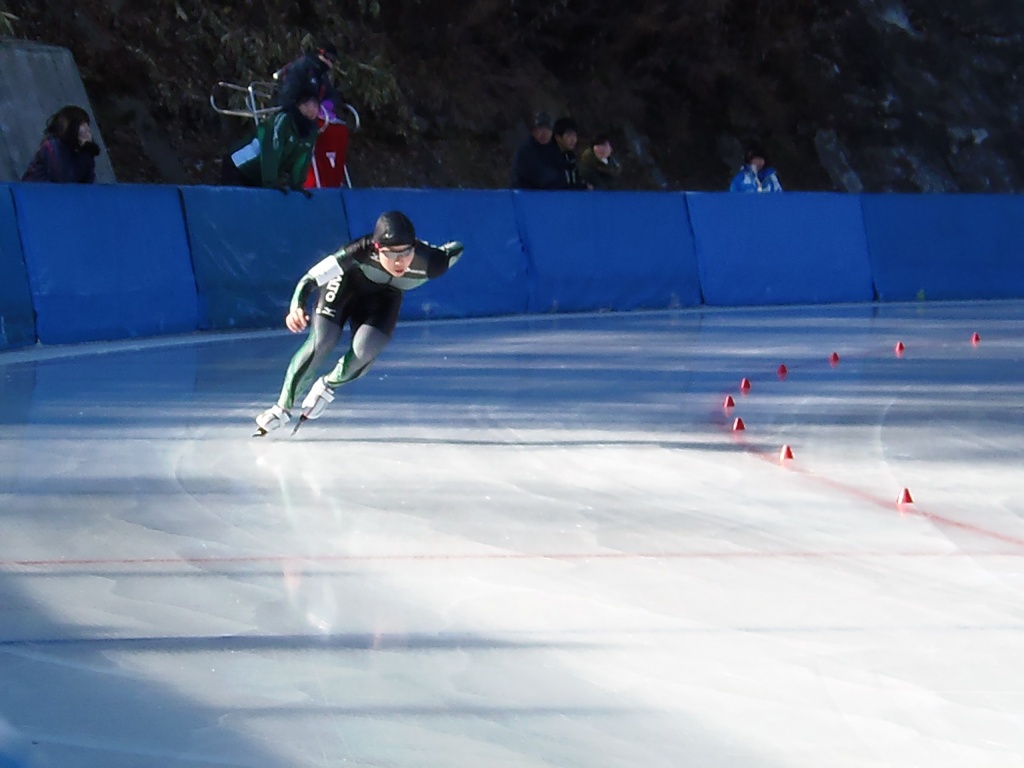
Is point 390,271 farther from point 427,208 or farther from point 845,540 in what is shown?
point 427,208

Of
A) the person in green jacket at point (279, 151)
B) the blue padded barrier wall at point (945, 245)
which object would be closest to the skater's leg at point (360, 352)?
the person in green jacket at point (279, 151)

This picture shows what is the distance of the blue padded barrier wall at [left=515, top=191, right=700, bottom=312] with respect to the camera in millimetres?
17531

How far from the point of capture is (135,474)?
22.9 ft

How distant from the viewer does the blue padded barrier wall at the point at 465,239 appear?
1586 cm

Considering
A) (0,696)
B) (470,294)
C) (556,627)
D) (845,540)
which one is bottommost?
(0,696)

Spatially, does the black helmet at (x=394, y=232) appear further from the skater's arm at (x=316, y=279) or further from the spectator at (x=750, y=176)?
the spectator at (x=750, y=176)

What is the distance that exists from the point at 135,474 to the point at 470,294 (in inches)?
392

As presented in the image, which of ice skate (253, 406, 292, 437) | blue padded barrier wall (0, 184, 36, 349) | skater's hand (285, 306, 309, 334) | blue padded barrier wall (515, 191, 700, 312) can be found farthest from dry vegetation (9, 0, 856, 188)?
skater's hand (285, 306, 309, 334)

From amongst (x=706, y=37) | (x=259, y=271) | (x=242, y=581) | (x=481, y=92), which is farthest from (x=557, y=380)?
(x=706, y=37)

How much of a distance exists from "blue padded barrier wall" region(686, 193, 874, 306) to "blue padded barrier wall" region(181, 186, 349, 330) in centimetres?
559

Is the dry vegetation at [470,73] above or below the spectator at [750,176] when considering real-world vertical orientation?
above

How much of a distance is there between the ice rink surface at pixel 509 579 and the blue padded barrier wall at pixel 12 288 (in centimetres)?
216

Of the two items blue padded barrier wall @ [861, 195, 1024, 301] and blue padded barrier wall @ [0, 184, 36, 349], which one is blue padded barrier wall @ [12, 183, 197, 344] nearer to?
blue padded barrier wall @ [0, 184, 36, 349]

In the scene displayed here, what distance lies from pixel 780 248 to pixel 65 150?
9586 mm
